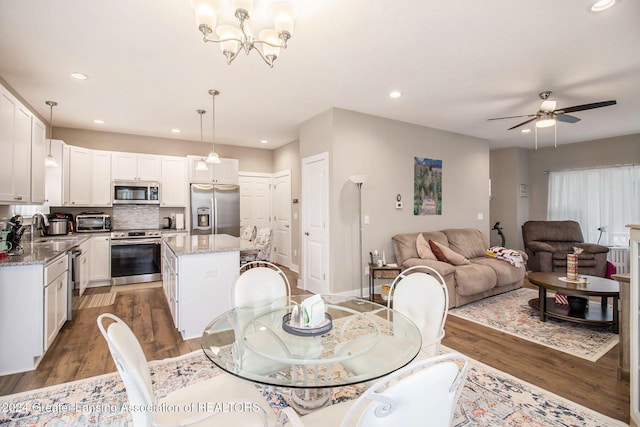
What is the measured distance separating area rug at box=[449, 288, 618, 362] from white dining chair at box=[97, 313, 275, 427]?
9.77ft

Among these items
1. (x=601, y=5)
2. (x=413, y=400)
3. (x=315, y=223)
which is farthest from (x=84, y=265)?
(x=601, y=5)

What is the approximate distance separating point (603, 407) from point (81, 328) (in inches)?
185

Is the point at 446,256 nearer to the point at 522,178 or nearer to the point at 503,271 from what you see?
the point at 503,271

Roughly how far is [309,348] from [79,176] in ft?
17.4

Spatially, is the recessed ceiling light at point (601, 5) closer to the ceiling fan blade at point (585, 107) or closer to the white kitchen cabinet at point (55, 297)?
the ceiling fan blade at point (585, 107)

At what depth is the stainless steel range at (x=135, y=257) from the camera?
4953 millimetres

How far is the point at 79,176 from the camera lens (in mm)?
4891

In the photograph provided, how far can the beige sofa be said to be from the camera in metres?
3.86

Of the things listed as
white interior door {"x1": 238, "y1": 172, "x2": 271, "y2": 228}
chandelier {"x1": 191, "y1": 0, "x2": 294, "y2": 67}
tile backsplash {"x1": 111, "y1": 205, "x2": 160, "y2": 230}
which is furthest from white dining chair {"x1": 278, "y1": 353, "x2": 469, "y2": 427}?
white interior door {"x1": 238, "y1": 172, "x2": 271, "y2": 228}

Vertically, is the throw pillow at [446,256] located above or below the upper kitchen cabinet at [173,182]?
below

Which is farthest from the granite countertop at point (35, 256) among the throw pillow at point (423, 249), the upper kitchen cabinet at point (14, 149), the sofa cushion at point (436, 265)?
the throw pillow at point (423, 249)

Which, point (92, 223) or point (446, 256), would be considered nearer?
point (446, 256)

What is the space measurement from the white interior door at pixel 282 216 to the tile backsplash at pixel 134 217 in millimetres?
2414

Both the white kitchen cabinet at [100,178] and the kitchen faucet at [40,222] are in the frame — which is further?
the white kitchen cabinet at [100,178]
